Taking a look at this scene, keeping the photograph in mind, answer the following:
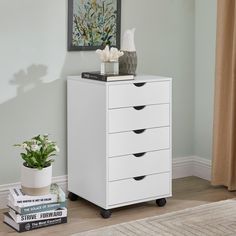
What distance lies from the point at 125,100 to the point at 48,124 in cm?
60

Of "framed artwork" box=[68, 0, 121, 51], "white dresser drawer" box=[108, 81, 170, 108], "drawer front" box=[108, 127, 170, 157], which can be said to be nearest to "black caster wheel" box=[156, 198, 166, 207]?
"drawer front" box=[108, 127, 170, 157]

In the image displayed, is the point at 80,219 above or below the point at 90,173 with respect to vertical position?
below

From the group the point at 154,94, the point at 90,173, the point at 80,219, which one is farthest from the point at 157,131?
the point at 80,219

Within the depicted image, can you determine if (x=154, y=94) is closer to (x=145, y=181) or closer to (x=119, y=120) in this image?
(x=119, y=120)

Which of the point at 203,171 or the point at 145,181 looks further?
the point at 203,171

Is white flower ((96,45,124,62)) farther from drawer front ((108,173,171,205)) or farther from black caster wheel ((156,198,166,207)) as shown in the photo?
black caster wheel ((156,198,166,207))

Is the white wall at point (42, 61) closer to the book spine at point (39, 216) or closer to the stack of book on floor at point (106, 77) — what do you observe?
the stack of book on floor at point (106, 77)

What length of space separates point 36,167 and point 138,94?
740 mm

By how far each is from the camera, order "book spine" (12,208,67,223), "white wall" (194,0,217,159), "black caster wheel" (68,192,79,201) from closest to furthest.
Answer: "book spine" (12,208,67,223)
"black caster wheel" (68,192,79,201)
"white wall" (194,0,217,159)

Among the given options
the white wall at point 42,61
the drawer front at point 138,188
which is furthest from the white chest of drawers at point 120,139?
the white wall at point 42,61

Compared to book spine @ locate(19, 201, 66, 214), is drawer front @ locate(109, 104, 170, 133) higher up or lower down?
higher up

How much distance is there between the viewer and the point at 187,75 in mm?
4387

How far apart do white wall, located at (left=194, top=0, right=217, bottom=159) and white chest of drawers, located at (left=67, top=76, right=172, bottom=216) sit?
2.37 feet

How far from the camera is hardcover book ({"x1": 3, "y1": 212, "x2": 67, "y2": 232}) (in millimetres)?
3293
